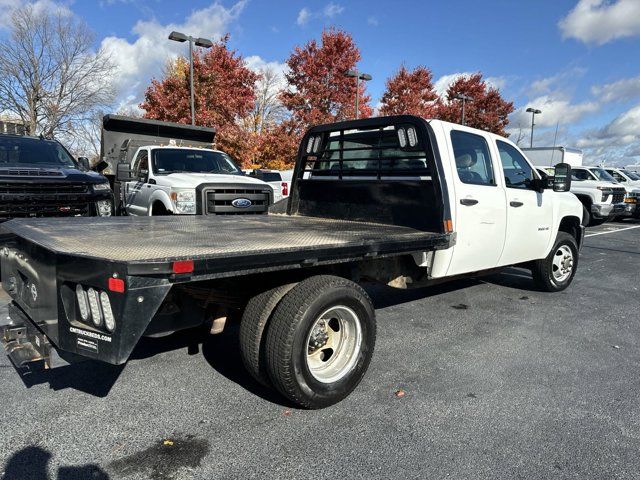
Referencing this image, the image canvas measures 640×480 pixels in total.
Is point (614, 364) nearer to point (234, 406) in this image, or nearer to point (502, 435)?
point (502, 435)

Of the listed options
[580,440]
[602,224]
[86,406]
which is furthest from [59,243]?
[602,224]

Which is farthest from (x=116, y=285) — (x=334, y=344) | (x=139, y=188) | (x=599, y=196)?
(x=599, y=196)

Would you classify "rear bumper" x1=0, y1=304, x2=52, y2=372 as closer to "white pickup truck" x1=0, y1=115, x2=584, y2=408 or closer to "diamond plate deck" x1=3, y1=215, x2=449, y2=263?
"white pickup truck" x1=0, y1=115, x2=584, y2=408

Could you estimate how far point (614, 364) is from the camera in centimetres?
418

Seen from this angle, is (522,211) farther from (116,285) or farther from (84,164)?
(84,164)

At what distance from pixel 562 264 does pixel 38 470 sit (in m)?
6.43

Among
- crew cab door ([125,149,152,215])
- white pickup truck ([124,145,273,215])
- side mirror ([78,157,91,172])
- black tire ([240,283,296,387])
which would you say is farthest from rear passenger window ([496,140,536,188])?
side mirror ([78,157,91,172])

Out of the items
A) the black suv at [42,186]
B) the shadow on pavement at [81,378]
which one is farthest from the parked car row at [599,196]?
the shadow on pavement at [81,378]

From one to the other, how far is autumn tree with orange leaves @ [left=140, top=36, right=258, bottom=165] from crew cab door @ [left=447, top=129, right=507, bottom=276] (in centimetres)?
1704

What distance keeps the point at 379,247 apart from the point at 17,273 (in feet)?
8.43

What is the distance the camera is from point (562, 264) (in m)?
6.66

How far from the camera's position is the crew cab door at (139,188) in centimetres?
852

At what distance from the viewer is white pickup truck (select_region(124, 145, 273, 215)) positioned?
741 cm

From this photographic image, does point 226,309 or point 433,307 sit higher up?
point 226,309
